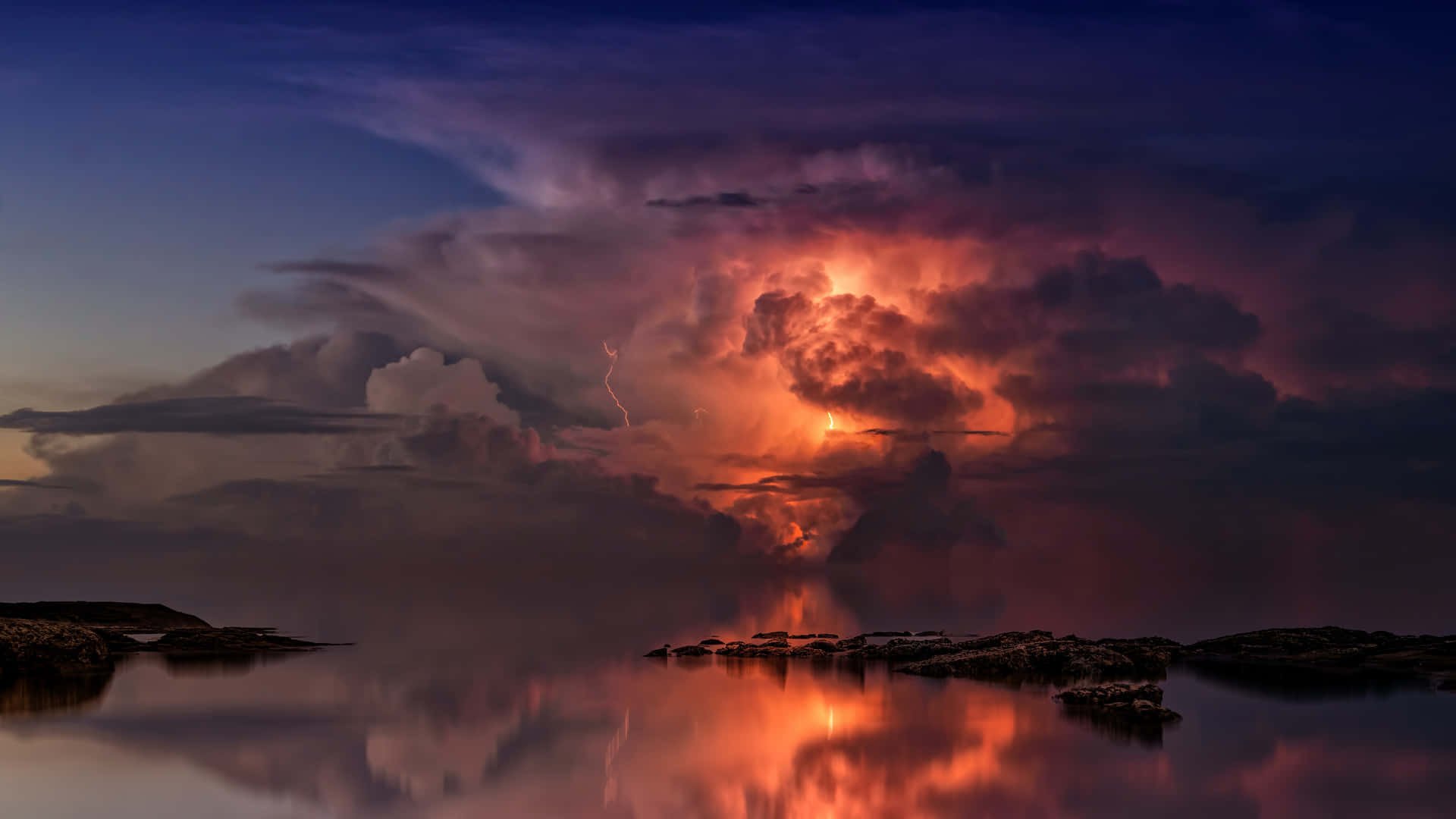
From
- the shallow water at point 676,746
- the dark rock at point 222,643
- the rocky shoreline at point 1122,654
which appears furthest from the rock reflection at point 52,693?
the rocky shoreline at point 1122,654

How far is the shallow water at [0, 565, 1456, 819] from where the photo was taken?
2345 cm

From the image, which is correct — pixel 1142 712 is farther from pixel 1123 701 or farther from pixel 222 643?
pixel 222 643

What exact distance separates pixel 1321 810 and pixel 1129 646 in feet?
99.9

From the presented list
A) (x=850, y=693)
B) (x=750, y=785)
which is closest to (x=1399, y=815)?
(x=750, y=785)

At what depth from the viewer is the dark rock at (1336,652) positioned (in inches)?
1865

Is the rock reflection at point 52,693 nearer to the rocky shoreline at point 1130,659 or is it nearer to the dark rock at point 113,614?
the rocky shoreline at point 1130,659

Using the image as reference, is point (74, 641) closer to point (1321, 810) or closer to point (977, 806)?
point (977, 806)

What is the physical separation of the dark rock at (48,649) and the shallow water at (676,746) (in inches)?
83.9

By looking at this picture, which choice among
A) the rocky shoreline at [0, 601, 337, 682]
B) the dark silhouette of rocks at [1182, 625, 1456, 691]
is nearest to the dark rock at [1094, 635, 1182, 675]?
the dark silhouette of rocks at [1182, 625, 1456, 691]

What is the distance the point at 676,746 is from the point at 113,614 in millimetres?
66745

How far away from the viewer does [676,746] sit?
100ft

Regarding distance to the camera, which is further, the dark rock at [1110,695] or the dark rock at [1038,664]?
the dark rock at [1038,664]

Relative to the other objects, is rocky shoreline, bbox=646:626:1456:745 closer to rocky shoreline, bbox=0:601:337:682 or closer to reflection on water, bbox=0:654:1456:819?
reflection on water, bbox=0:654:1456:819

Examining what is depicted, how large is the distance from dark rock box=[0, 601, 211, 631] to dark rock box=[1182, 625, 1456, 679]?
63.9m
